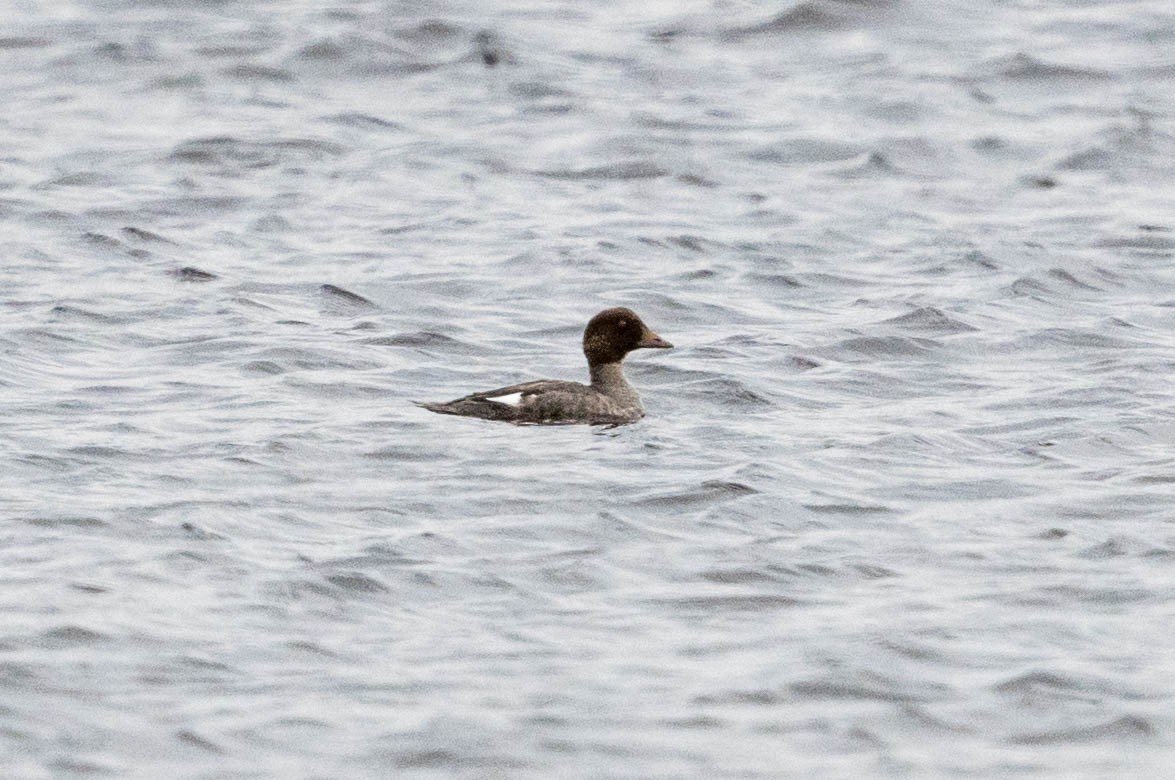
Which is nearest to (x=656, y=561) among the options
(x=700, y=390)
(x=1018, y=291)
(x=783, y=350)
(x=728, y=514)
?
(x=728, y=514)

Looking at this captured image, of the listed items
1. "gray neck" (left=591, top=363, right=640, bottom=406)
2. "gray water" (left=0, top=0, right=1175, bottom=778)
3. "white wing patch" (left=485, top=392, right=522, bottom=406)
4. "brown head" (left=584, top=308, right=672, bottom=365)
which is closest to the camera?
"gray water" (left=0, top=0, right=1175, bottom=778)

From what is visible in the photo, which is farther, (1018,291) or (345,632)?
(1018,291)

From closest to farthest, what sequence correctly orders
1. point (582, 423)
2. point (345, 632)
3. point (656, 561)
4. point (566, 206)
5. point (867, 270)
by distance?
→ point (345, 632) < point (656, 561) < point (582, 423) < point (867, 270) < point (566, 206)

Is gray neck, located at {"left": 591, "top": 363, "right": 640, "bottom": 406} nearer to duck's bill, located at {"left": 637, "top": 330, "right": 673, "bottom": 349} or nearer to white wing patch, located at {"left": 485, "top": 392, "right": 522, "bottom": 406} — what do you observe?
duck's bill, located at {"left": 637, "top": 330, "right": 673, "bottom": 349}

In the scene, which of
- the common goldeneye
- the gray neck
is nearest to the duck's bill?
the common goldeneye

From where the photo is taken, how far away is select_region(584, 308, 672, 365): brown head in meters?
15.1

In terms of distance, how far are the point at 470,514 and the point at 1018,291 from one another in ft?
25.2

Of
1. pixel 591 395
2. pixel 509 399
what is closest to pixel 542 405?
pixel 509 399

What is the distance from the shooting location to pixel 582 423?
47.9 ft

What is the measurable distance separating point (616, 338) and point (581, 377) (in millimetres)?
1503

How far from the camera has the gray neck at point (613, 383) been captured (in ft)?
49.0

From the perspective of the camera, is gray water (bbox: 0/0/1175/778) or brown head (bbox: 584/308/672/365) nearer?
gray water (bbox: 0/0/1175/778)

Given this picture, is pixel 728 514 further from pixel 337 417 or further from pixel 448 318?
pixel 448 318

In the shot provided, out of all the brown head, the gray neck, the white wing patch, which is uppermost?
the brown head
